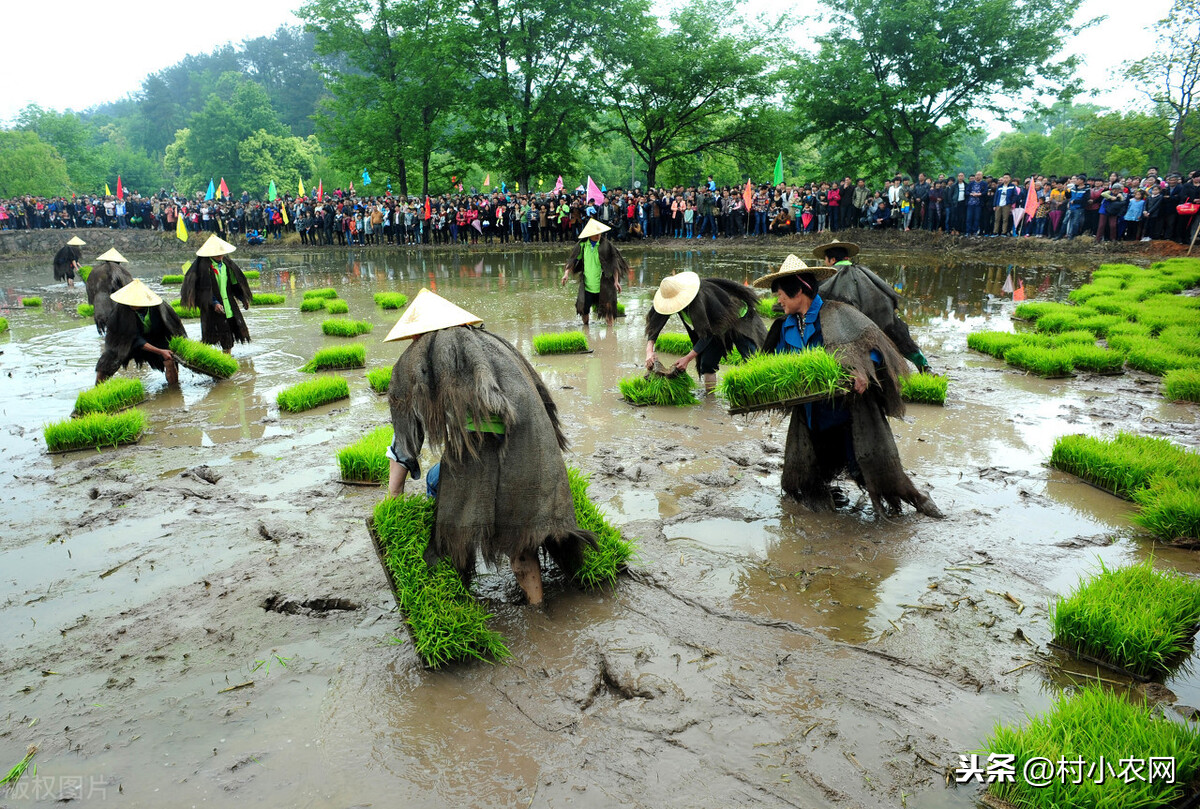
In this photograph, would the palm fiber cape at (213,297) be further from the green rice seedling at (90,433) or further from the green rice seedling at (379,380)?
the green rice seedling at (90,433)

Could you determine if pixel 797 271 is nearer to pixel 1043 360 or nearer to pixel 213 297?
pixel 1043 360

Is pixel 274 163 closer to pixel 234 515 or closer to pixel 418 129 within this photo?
pixel 418 129

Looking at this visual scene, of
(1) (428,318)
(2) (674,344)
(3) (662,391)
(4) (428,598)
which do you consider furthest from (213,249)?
(4) (428,598)

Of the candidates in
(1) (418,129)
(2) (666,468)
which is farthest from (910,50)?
(2) (666,468)

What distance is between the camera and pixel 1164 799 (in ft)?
7.93

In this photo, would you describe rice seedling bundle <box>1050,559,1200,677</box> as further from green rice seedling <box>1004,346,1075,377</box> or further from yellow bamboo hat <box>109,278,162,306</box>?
yellow bamboo hat <box>109,278,162,306</box>

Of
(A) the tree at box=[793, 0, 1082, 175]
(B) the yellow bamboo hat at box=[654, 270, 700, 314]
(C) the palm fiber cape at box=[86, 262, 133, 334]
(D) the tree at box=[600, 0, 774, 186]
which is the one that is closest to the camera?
(B) the yellow bamboo hat at box=[654, 270, 700, 314]

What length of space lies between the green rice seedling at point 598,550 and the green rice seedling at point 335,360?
656 centimetres

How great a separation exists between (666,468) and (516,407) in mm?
2816

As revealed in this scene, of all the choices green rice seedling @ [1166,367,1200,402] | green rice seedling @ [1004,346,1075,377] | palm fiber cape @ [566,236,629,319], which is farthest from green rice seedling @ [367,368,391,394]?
green rice seedling @ [1166,367,1200,402]

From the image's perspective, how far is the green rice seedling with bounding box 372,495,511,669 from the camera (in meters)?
3.47

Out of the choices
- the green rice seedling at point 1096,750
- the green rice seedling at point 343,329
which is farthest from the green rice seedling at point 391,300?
the green rice seedling at point 1096,750

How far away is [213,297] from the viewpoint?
34.6 feet

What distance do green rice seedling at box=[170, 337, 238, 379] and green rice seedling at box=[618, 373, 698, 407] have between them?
555 cm
